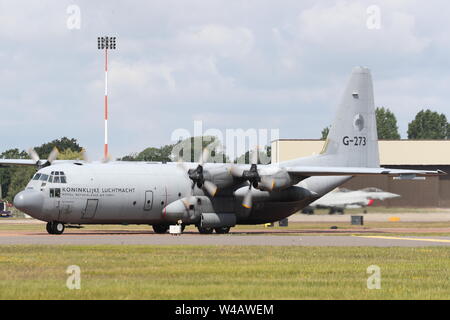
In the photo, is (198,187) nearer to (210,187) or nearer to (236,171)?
(210,187)

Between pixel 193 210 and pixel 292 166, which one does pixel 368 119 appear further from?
pixel 193 210

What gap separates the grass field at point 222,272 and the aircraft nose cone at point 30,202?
1060 centimetres

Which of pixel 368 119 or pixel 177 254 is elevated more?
pixel 368 119


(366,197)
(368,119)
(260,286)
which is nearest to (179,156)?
(368,119)

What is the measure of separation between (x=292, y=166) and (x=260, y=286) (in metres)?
32.9

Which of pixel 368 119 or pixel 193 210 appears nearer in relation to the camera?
pixel 193 210

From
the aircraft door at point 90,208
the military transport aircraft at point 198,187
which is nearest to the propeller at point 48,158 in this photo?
the military transport aircraft at point 198,187

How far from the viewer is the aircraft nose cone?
146 feet

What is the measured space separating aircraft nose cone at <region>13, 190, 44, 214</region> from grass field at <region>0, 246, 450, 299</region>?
10601 mm

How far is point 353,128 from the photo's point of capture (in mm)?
57156

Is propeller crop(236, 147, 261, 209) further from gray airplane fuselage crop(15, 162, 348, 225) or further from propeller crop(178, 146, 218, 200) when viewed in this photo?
propeller crop(178, 146, 218, 200)

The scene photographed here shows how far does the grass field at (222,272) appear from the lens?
19.5m

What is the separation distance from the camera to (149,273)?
23922 mm

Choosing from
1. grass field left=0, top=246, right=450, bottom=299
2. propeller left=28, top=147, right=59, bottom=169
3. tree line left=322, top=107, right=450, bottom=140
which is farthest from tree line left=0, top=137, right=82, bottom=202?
grass field left=0, top=246, right=450, bottom=299
